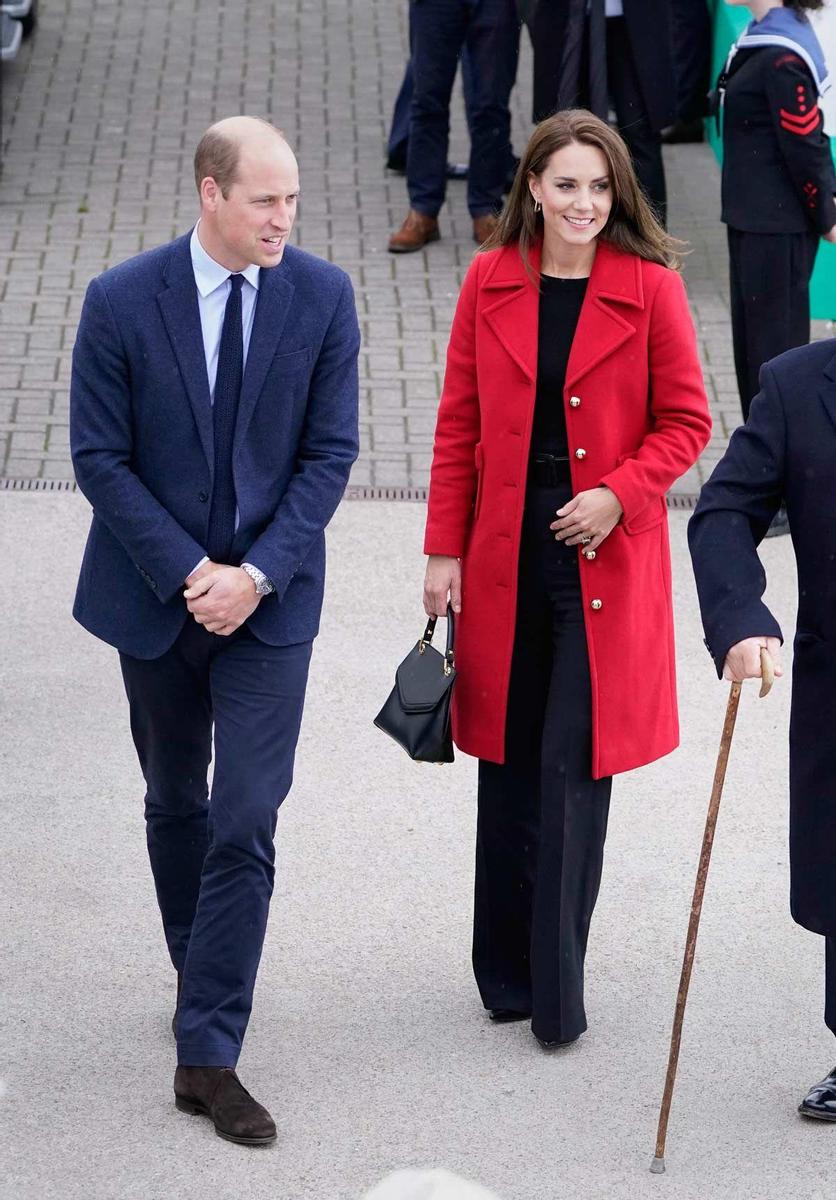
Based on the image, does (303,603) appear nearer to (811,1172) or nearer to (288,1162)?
(288,1162)

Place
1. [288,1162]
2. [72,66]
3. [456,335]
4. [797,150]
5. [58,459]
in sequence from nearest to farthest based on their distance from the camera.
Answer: [288,1162]
[456,335]
[797,150]
[58,459]
[72,66]

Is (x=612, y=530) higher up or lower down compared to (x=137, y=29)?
lower down

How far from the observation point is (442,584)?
4.38m

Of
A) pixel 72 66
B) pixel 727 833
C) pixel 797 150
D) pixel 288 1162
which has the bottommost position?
pixel 288 1162

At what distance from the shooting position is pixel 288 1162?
3953mm

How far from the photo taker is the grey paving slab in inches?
157

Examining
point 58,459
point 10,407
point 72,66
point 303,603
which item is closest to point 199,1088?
point 303,603

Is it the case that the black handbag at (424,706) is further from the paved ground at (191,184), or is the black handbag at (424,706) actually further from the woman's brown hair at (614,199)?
the paved ground at (191,184)

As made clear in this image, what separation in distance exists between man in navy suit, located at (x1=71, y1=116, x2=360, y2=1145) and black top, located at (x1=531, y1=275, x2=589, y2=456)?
408 mm

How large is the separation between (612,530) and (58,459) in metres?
3.98

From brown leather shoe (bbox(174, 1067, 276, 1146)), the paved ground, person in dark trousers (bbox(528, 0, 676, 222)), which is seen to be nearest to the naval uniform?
the paved ground

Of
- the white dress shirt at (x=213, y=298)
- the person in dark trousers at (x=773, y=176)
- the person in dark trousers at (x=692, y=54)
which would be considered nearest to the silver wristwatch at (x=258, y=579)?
the white dress shirt at (x=213, y=298)

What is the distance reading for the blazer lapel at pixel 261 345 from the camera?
396cm

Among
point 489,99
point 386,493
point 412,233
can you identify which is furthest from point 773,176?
point 412,233
